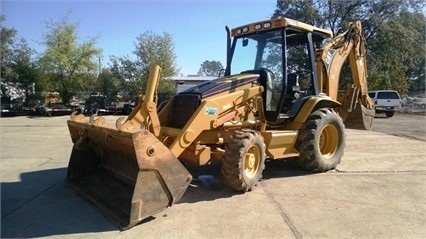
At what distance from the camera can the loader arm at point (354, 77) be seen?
7.87 m

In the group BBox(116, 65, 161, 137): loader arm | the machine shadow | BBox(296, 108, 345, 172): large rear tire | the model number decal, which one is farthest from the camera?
BBox(296, 108, 345, 172): large rear tire

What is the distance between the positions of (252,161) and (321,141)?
2.40 meters

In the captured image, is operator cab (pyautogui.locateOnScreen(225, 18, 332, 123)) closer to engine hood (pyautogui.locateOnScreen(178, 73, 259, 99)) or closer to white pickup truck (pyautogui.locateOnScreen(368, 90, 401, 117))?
engine hood (pyautogui.locateOnScreen(178, 73, 259, 99))

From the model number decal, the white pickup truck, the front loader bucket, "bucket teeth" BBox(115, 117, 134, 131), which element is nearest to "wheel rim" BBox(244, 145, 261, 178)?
the model number decal

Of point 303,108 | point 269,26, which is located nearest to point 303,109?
point 303,108

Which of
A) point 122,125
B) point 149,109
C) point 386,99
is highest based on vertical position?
point 149,109

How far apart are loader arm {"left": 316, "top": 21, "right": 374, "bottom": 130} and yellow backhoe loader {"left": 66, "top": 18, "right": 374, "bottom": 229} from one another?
1.5 inches

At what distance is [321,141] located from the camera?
24.6 ft

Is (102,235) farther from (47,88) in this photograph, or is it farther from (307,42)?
(47,88)

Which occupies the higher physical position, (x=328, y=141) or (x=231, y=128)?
(x=231, y=128)

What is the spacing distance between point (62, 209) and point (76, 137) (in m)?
1.70

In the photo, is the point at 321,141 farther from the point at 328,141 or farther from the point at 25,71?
the point at 25,71

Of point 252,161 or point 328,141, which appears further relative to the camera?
point 328,141

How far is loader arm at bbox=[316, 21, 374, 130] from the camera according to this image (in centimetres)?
787
